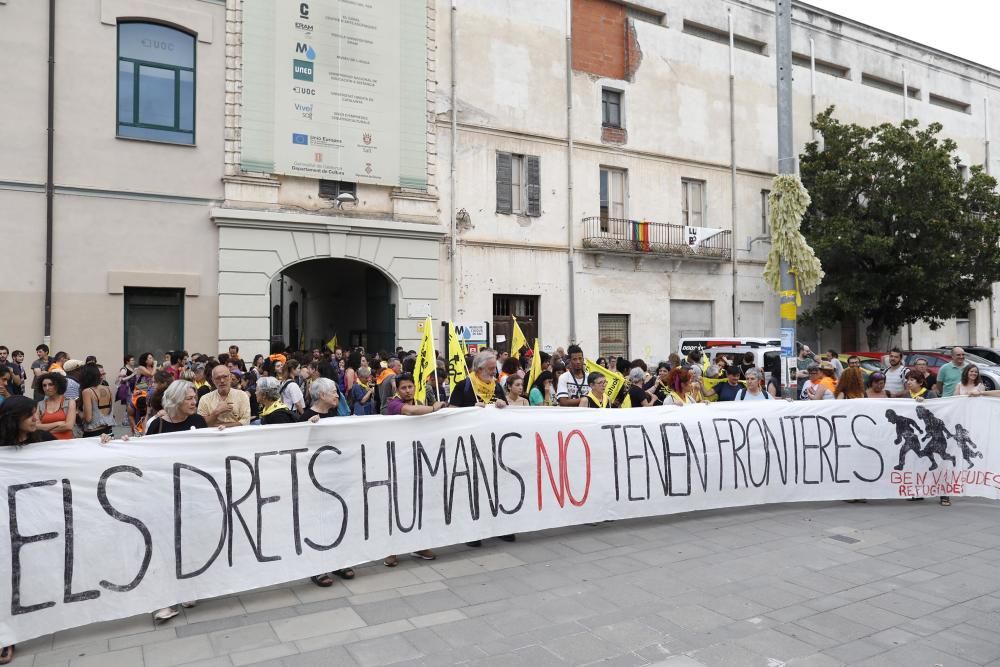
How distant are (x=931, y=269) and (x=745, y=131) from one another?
734cm

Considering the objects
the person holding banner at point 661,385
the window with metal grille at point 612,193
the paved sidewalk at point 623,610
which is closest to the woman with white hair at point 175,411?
the paved sidewalk at point 623,610

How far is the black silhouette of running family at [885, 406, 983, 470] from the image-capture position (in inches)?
328

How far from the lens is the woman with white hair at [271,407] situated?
6.09 m

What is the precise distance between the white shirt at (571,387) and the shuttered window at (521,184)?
11826 millimetres

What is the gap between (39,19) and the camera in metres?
14.0

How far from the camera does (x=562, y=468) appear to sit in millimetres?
6926

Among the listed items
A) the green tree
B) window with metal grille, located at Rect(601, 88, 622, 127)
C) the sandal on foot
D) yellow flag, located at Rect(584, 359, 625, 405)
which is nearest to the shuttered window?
window with metal grille, located at Rect(601, 88, 622, 127)

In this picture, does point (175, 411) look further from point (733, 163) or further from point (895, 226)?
point (895, 226)

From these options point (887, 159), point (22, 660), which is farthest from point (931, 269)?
point (22, 660)

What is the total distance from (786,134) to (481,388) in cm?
686

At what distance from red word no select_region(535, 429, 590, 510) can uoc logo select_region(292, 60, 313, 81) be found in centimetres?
1239

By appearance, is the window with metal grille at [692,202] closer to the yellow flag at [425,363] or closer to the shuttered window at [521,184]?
the shuttered window at [521,184]

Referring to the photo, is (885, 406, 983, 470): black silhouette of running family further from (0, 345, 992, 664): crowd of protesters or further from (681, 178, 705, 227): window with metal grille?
(681, 178, 705, 227): window with metal grille

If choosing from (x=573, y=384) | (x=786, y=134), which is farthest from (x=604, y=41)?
(x=573, y=384)
